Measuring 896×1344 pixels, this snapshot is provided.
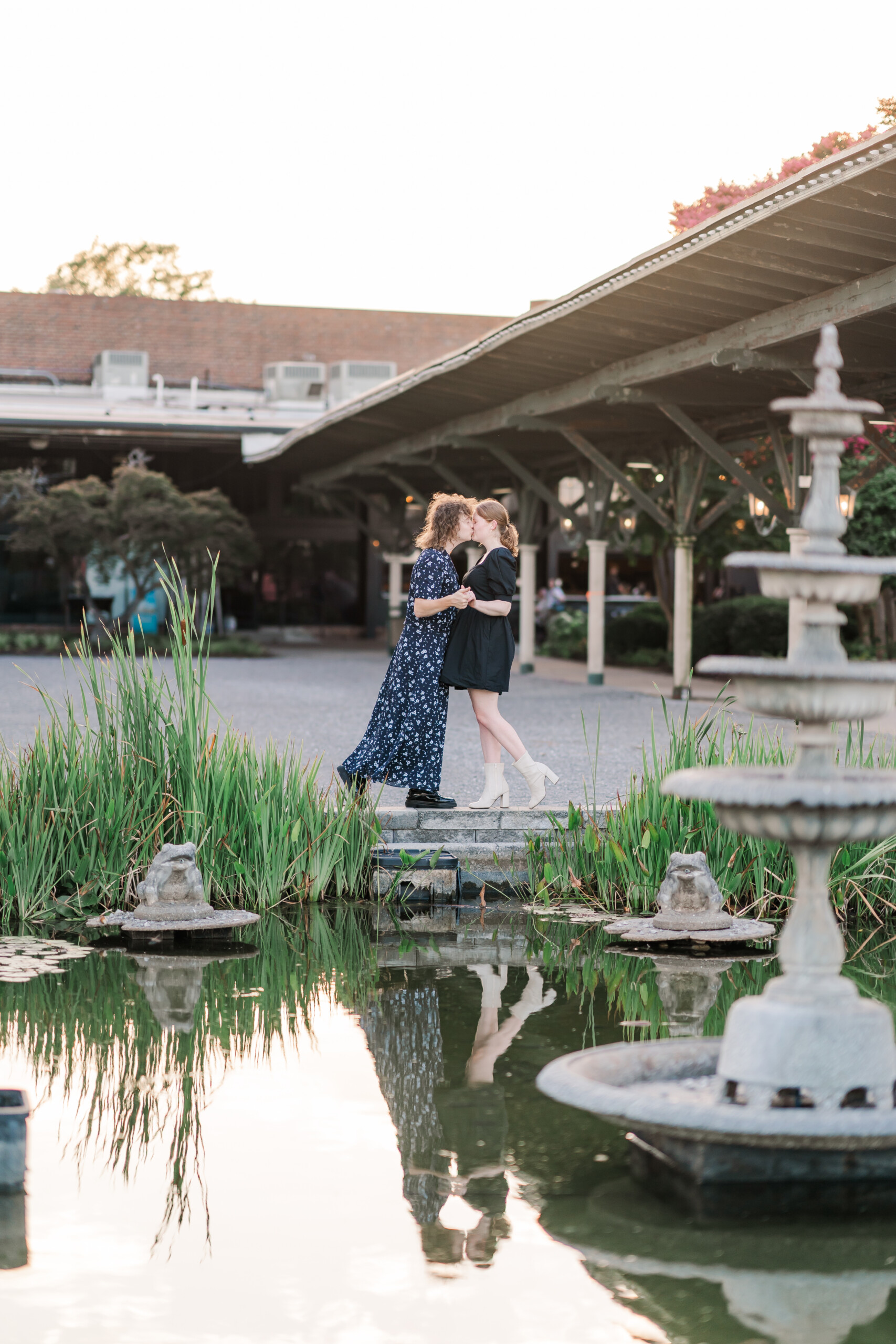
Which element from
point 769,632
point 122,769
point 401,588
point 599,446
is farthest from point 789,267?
point 401,588

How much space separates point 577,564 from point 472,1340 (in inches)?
1237

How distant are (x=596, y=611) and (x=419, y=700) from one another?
11.3 meters

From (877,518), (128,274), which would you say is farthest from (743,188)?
(128,274)

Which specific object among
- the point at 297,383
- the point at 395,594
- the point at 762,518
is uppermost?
the point at 297,383

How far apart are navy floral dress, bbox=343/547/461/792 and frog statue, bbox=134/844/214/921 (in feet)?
4.22

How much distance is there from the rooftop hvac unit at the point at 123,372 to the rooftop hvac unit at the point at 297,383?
255 cm

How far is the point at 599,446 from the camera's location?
18688 mm

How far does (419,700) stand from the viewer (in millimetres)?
7336

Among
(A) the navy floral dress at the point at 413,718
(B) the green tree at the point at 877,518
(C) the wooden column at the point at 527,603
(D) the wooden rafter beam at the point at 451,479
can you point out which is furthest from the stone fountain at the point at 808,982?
(D) the wooden rafter beam at the point at 451,479

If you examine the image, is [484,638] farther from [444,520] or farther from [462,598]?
[444,520]

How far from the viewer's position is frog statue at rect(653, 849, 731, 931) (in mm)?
6133

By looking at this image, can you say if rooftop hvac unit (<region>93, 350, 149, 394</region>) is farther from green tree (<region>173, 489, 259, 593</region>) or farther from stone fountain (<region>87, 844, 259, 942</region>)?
stone fountain (<region>87, 844, 259, 942</region>)

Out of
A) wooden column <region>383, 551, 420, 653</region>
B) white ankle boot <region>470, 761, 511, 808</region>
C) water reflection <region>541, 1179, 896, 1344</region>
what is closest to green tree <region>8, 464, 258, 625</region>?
wooden column <region>383, 551, 420, 653</region>

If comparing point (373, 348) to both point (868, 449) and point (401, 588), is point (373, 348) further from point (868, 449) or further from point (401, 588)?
point (868, 449)
